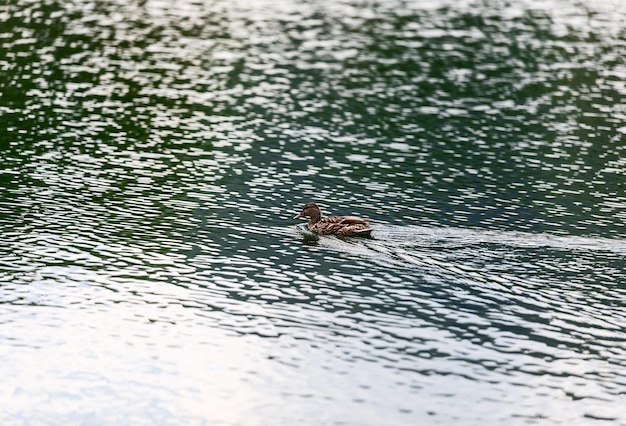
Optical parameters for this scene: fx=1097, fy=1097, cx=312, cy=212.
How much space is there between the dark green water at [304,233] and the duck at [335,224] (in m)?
0.42

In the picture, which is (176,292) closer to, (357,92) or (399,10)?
(357,92)

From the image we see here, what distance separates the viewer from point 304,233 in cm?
4209

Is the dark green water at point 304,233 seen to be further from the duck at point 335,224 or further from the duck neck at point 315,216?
the duck neck at point 315,216

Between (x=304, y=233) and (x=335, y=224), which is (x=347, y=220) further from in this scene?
(x=304, y=233)

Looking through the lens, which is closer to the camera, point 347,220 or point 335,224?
point 347,220

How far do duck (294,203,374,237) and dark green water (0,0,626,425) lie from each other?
1.37 ft

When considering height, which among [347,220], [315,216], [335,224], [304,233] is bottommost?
[304,233]

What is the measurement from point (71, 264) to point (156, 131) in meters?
21.4

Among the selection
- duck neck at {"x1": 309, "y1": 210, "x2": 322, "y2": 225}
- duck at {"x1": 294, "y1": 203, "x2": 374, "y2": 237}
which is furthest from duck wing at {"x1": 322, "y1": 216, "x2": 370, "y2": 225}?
duck neck at {"x1": 309, "y1": 210, "x2": 322, "y2": 225}

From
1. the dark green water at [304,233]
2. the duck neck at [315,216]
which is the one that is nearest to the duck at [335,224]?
the duck neck at [315,216]

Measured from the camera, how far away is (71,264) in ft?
123

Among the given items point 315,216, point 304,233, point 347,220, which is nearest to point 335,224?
point 347,220

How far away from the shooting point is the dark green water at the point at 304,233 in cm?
2900

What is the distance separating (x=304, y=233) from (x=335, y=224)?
166 cm
